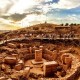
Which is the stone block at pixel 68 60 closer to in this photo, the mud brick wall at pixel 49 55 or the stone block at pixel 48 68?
the stone block at pixel 48 68

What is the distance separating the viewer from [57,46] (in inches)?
1240

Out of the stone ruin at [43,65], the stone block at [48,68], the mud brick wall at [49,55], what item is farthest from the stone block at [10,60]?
the mud brick wall at [49,55]

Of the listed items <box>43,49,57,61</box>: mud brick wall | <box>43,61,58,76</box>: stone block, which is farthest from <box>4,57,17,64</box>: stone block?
<box>43,49,57,61</box>: mud brick wall

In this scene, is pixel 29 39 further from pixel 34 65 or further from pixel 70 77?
pixel 70 77

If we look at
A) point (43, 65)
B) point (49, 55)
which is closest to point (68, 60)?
point (43, 65)

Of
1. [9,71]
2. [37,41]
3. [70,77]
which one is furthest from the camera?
[37,41]

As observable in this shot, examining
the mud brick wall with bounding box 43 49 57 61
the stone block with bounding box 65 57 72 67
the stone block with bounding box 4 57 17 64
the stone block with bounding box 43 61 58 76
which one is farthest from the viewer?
the mud brick wall with bounding box 43 49 57 61

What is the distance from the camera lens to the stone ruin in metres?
17.8

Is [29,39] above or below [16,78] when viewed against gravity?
above

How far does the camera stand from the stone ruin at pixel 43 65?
17.8 m

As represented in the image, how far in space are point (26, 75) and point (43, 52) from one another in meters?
11.1

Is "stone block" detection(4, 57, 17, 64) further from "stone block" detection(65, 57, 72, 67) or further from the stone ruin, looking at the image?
"stone block" detection(65, 57, 72, 67)

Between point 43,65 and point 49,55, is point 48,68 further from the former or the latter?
point 49,55

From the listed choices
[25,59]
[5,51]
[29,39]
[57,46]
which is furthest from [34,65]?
[29,39]
